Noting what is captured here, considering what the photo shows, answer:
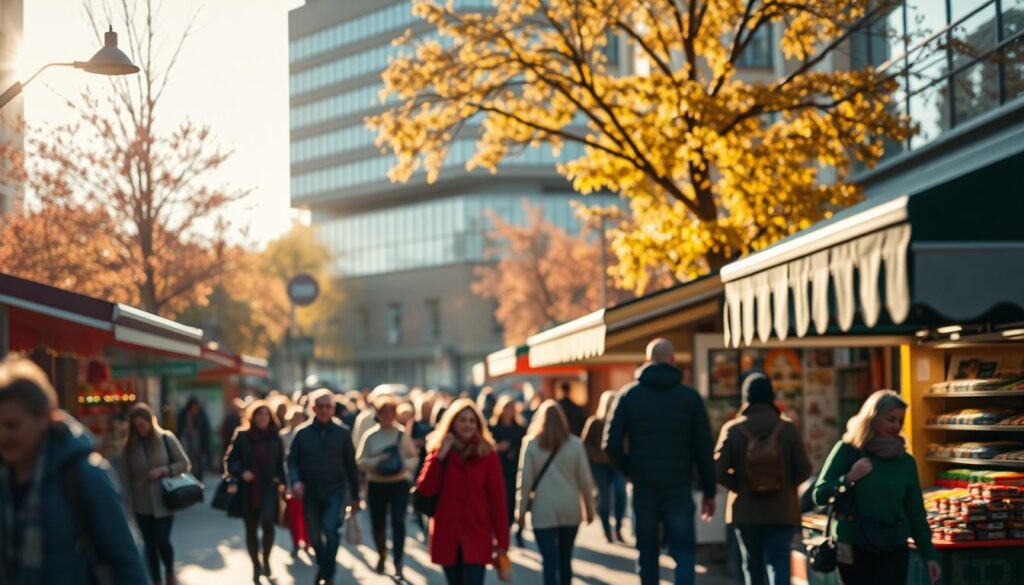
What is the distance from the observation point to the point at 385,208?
105062mm

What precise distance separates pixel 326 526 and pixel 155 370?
1466 centimetres

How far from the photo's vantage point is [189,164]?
1201 inches

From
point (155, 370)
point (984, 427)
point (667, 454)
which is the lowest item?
point (667, 454)

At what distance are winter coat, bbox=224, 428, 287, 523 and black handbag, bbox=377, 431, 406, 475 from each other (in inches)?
37.8

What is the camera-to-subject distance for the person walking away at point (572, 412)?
20.3 metres

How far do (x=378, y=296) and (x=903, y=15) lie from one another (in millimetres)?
81777

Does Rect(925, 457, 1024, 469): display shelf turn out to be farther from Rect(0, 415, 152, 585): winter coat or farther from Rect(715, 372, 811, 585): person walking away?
Rect(0, 415, 152, 585): winter coat

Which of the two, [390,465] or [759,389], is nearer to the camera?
[759,389]

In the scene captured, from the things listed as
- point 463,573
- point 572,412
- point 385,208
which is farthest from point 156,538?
point 385,208

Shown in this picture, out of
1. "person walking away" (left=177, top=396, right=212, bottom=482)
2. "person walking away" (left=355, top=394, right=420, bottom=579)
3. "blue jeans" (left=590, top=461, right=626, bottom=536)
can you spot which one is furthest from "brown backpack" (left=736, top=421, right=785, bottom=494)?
"person walking away" (left=177, top=396, right=212, bottom=482)

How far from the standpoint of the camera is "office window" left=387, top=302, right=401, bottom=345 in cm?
10112

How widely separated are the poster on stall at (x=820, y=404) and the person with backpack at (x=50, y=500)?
13408 mm

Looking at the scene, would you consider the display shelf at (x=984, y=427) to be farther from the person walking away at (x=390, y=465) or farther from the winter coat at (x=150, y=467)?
the winter coat at (x=150, y=467)

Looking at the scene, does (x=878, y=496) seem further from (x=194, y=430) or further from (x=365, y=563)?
(x=194, y=430)
